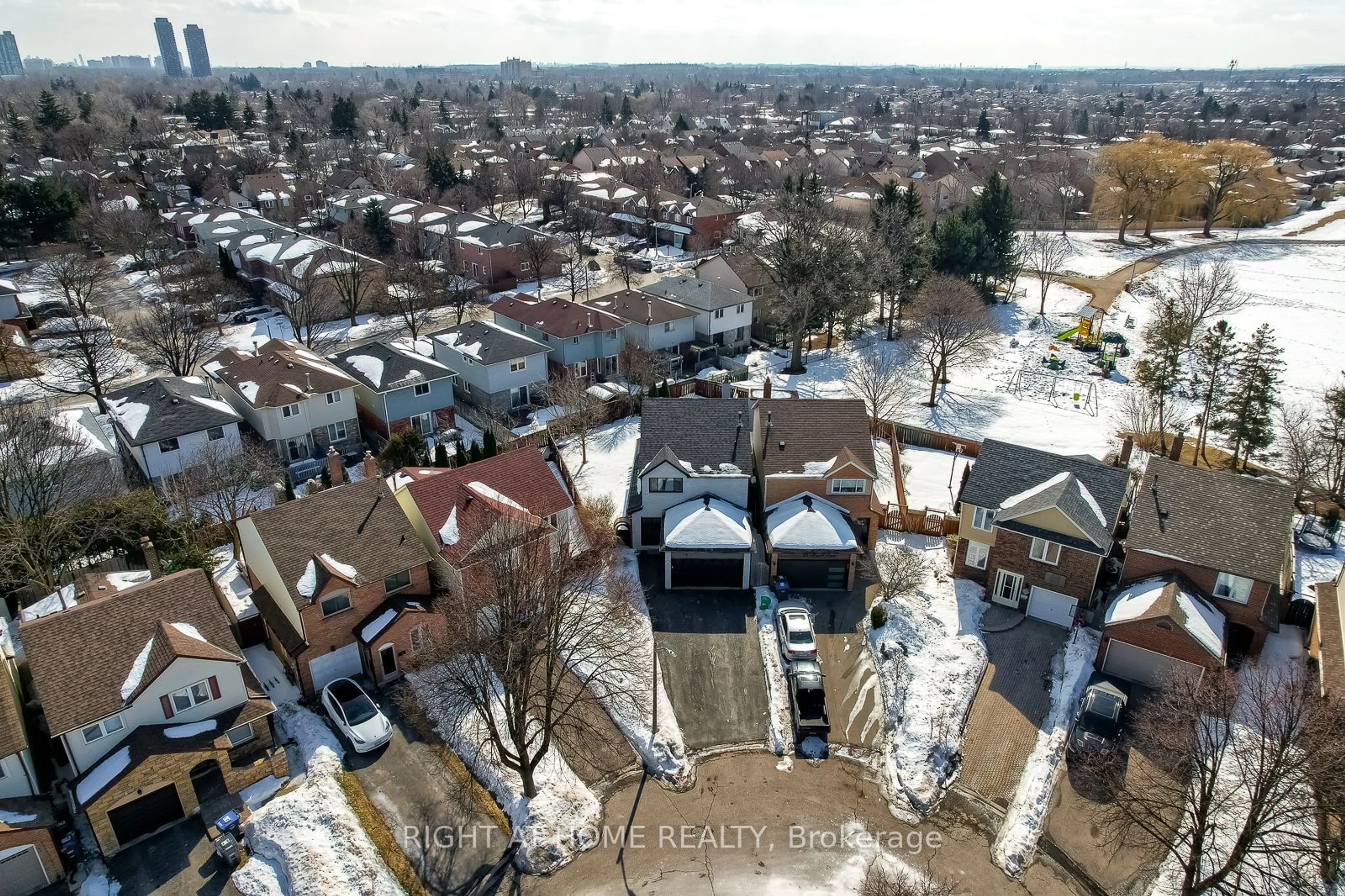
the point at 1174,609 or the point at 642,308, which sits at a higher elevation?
the point at 642,308

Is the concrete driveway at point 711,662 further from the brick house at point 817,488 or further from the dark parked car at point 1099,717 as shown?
the dark parked car at point 1099,717

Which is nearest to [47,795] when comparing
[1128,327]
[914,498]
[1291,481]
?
[914,498]

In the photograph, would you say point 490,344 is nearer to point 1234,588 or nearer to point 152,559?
point 152,559

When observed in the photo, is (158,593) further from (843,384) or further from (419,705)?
(843,384)

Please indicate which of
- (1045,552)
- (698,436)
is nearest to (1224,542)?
(1045,552)

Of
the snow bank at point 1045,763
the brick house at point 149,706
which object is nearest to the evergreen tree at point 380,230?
the brick house at point 149,706
